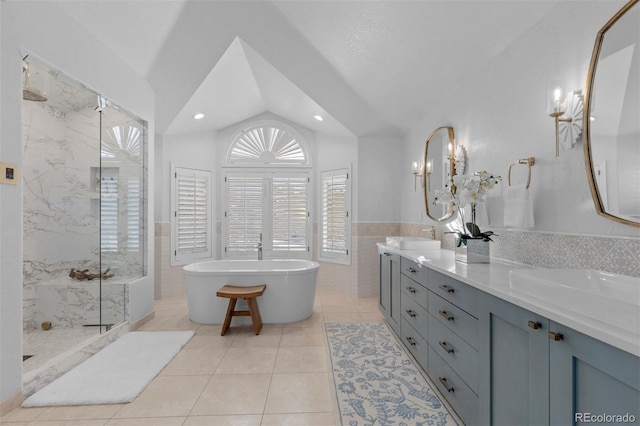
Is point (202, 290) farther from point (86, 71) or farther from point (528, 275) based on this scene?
point (528, 275)

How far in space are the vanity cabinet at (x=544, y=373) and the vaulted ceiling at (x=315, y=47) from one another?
1908mm

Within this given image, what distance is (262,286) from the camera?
338 centimetres

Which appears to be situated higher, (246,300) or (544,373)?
(544,373)

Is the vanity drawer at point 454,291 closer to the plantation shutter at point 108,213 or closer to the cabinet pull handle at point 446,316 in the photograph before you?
the cabinet pull handle at point 446,316

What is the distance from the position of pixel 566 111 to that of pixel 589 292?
3.62 ft

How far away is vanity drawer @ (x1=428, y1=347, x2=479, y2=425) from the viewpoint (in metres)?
1.59

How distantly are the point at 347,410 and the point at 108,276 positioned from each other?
8.64 ft

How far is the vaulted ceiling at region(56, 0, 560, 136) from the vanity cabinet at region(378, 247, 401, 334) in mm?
1769

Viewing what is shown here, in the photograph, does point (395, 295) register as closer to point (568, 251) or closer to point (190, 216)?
point (568, 251)

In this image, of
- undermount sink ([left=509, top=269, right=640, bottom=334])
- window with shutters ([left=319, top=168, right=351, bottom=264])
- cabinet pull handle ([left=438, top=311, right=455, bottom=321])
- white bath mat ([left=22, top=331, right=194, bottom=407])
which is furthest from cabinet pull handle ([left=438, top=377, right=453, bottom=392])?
window with shutters ([left=319, top=168, right=351, bottom=264])

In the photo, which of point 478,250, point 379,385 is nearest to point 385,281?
point 379,385

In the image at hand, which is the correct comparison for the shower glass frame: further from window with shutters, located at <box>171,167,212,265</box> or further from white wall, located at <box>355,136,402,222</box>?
white wall, located at <box>355,136,402,222</box>

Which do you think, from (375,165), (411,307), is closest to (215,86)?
(375,165)

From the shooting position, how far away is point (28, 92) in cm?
228
